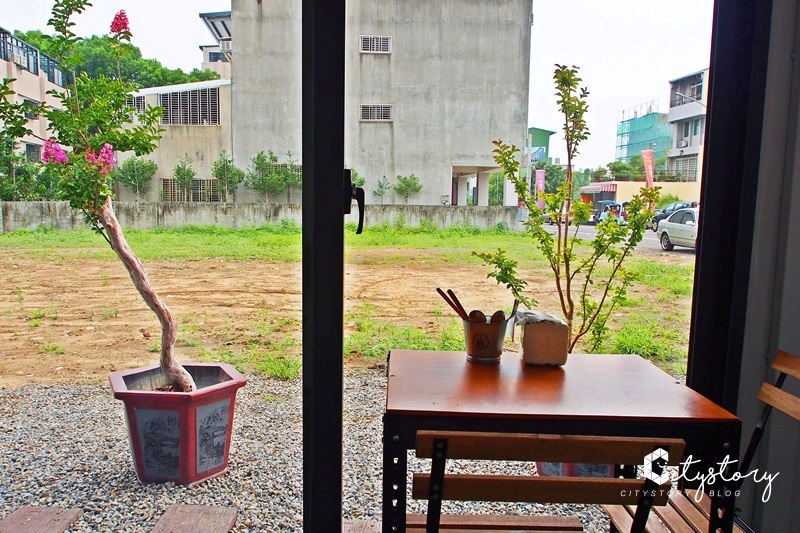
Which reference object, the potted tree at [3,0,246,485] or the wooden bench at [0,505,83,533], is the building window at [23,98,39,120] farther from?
the wooden bench at [0,505,83,533]

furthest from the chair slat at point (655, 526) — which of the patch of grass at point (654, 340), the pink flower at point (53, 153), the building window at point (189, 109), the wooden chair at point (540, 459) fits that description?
the pink flower at point (53, 153)

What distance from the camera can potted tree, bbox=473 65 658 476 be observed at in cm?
198

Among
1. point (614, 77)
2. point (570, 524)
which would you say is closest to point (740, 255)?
point (614, 77)

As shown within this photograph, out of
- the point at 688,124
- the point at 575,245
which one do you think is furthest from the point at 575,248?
the point at 688,124

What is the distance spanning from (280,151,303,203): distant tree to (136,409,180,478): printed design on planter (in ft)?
2.70

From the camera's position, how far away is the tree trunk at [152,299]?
1680 millimetres

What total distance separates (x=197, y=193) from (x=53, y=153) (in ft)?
1.41

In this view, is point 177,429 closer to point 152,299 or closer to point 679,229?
point 152,299

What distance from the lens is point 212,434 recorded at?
6.09 ft

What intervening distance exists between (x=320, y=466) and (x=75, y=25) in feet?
4.65

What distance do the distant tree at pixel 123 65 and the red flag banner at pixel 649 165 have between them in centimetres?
142

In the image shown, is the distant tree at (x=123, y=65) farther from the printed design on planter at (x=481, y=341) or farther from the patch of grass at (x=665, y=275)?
the patch of grass at (x=665, y=275)

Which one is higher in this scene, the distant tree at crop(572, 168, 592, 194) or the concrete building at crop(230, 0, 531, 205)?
the concrete building at crop(230, 0, 531, 205)

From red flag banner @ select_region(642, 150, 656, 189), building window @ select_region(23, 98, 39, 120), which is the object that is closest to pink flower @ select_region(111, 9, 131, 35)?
building window @ select_region(23, 98, 39, 120)
